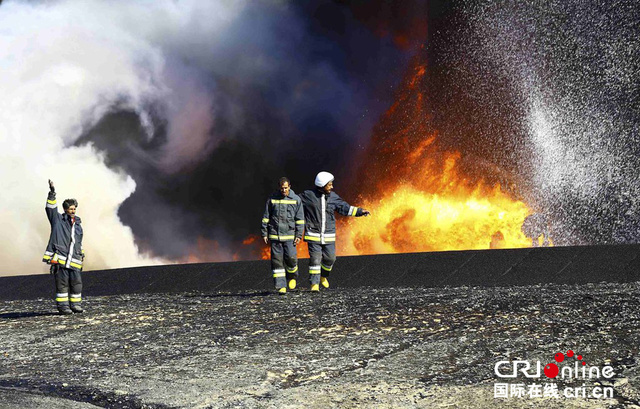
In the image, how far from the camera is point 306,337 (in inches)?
290

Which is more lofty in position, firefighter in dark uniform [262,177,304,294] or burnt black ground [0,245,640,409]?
firefighter in dark uniform [262,177,304,294]

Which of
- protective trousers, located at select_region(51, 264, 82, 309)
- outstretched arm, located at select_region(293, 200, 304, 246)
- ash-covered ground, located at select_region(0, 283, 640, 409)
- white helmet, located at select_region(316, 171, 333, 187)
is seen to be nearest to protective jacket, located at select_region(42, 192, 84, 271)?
protective trousers, located at select_region(51, 264, 82, 309)

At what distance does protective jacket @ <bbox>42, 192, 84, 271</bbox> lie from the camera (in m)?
10.1

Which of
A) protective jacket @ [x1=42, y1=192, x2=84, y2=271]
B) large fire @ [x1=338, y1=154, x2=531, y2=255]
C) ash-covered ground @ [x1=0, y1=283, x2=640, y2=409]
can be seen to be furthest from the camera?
large fire @ [x1=338, y1=154, x2=531, y2=255]

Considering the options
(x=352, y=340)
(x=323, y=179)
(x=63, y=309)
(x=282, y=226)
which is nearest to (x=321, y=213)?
(x=323, y=179)

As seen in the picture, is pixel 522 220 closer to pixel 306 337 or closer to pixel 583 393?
pixel 306 337

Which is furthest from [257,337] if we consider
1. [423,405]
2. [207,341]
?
[423,405]

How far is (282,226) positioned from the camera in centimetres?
1147

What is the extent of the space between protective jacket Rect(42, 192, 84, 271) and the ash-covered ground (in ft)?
2.39

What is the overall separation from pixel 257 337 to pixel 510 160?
19.3 meters

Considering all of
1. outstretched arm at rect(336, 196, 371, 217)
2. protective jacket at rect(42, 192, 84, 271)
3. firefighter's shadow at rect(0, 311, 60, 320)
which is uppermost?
outstretched arm at rect(336, 196, 371, 217)

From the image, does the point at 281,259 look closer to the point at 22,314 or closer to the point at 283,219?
the point at 283,219

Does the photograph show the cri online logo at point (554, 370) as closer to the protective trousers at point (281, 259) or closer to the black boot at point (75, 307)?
the protective trousers at point (281, 259)

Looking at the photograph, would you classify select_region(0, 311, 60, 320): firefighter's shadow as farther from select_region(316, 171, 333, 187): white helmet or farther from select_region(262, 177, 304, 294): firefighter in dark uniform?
select_region(316, 171, 333, 187): white helmet
